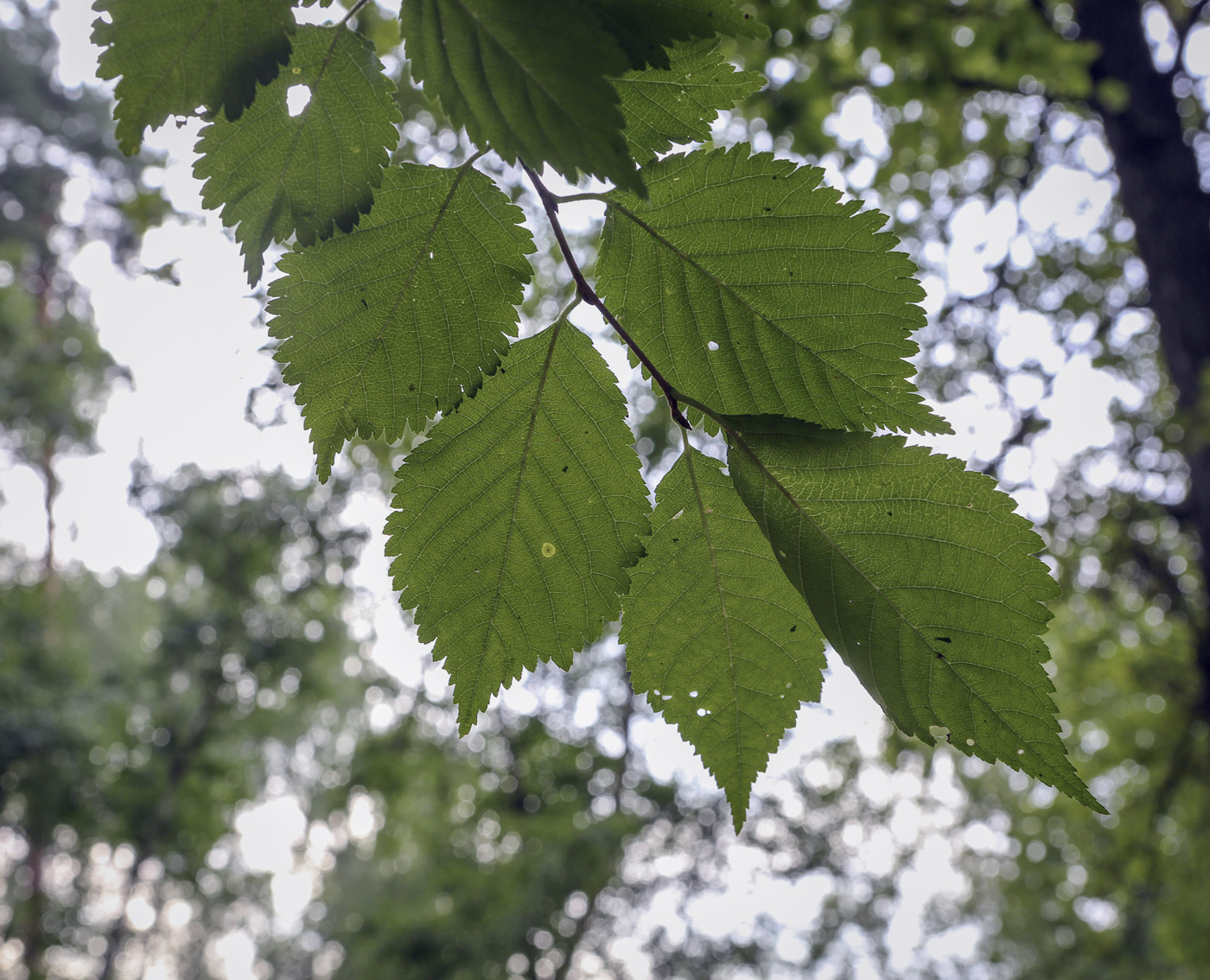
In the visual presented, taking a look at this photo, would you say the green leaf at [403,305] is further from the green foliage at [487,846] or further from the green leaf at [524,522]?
the green foliage at [487,846]

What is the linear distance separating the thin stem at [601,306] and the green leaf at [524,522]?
2 centimetres

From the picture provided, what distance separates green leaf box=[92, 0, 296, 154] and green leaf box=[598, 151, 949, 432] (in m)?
0.21

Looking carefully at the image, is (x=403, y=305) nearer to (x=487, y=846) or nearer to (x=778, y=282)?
(x=778, y=282)

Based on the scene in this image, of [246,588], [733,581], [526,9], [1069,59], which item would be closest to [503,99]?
[526,9]


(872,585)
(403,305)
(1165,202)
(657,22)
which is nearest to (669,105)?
(657,22)

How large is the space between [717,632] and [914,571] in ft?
0.44

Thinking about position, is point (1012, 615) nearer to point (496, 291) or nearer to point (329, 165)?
point (496, 291)

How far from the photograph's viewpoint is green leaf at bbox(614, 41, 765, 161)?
501mm

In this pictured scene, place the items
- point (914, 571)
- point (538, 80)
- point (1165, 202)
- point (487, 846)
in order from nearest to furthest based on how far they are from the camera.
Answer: point (538, 80) → point (914, 571) → point (1165, 202) → point (487, 846)

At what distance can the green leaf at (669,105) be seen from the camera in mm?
501

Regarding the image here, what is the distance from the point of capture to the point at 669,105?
1.65 feet

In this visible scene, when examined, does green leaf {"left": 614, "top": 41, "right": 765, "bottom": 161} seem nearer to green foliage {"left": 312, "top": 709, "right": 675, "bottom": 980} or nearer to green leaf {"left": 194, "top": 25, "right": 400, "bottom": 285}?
green leaf {"left": 194, "top": 25, "right": 400, "bottom": 285}

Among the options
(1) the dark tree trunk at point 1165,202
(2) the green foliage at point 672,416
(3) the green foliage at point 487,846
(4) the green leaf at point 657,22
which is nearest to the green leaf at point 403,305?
(2) the green foliage at point 672,416

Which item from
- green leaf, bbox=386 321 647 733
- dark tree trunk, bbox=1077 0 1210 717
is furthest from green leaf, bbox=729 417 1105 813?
dark tree trunk, bbox=1077 0 1210 717
